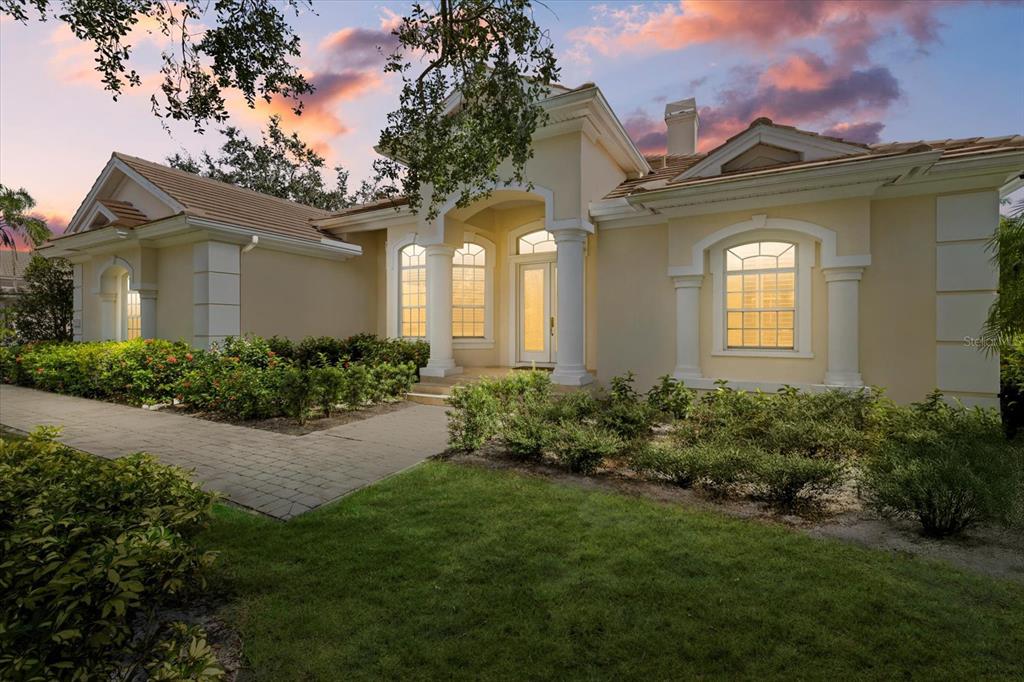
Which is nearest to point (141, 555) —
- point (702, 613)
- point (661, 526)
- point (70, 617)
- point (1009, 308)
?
point (70, 617)

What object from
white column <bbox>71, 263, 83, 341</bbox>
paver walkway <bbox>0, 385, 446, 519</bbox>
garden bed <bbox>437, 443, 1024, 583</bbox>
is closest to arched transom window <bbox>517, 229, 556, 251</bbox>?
paver walkway <bbox>0, 385, 446, 519</bbox>

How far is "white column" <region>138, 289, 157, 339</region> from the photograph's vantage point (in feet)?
41.7

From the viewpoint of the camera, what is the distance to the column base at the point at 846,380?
26.7ft

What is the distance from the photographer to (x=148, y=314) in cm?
1276

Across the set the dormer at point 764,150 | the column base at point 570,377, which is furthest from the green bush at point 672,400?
the dormer at point 764,150

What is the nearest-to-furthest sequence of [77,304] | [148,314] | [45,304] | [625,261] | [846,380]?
[846,380] → [625,261] → [148,314] → [77,304] → [45,304]

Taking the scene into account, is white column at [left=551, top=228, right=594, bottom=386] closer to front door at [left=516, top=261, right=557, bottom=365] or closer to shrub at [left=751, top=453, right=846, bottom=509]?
front door at [left=516, top=261, right=557, bottom=365]

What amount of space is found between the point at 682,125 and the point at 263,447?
12696 millimetres

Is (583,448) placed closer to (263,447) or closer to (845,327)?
(263,447)

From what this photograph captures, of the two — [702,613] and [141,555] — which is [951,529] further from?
[141,555]

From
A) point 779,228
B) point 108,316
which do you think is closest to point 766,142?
point 779,228

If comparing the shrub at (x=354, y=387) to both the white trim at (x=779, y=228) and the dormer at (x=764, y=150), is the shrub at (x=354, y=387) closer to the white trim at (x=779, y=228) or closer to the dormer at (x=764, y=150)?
the white trim at (x=779, y=228)

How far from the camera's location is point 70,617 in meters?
1.93

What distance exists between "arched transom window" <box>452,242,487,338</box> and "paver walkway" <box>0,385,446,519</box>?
341 centimetres
